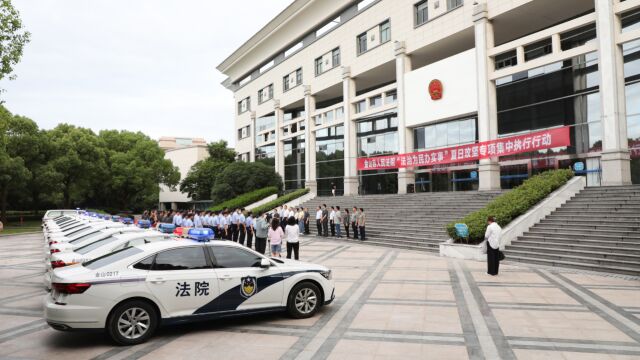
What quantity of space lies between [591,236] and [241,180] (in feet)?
99.3

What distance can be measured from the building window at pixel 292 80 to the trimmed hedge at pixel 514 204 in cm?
2699

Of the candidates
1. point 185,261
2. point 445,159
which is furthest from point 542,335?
point 445,159

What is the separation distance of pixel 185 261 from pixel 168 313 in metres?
0.81

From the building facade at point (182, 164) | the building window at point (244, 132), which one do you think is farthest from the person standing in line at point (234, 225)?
the building facade at point (182, 164)

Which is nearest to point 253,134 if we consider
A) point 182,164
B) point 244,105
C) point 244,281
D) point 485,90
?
point 244,105

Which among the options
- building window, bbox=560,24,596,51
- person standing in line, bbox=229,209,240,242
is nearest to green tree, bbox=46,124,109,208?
person standing in line, bbox=229,209,240,242

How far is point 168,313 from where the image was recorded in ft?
21.2

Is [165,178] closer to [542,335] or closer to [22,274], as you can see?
[22,274]

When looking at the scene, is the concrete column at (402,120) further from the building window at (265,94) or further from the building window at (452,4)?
the building window at (265,94)

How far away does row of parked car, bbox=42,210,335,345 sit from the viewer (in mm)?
5961

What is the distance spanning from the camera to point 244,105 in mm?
53125

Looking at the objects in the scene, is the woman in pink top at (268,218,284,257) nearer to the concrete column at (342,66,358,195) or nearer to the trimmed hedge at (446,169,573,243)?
the trimmed hedge at (446,169,573,243)

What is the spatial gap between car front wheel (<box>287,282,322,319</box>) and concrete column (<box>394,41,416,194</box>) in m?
21.0

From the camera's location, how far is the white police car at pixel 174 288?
19.5 ft
